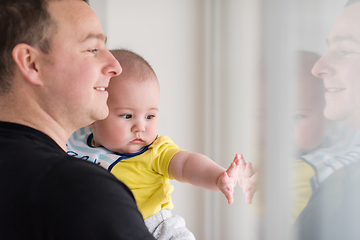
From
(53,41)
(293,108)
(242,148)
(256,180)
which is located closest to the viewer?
(53,41)

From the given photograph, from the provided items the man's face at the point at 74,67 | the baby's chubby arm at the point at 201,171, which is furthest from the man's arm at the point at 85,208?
the baby's chubby arm at the point at 201,171

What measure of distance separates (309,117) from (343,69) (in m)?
0.23

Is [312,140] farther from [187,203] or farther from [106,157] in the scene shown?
[187,203]

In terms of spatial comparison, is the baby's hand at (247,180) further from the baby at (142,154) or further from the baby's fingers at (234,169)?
the baby's fingers at (234,169)

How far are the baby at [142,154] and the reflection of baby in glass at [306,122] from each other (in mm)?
220

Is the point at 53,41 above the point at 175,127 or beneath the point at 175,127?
above

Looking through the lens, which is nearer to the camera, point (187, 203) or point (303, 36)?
point (303, 36)

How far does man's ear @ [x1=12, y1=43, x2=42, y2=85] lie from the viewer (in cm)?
82

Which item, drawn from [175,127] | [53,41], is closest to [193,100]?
[175,127]

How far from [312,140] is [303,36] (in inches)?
16.8

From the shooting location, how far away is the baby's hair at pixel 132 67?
129 centimetres

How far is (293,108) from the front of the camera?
1.35 metres

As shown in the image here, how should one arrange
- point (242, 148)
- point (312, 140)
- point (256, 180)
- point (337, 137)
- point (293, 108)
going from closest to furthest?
point (337, 137) → point (312, 140) → point (293, 108) → point (256, 180) → point (242, 148)

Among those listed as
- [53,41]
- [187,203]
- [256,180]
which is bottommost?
[187,203]
